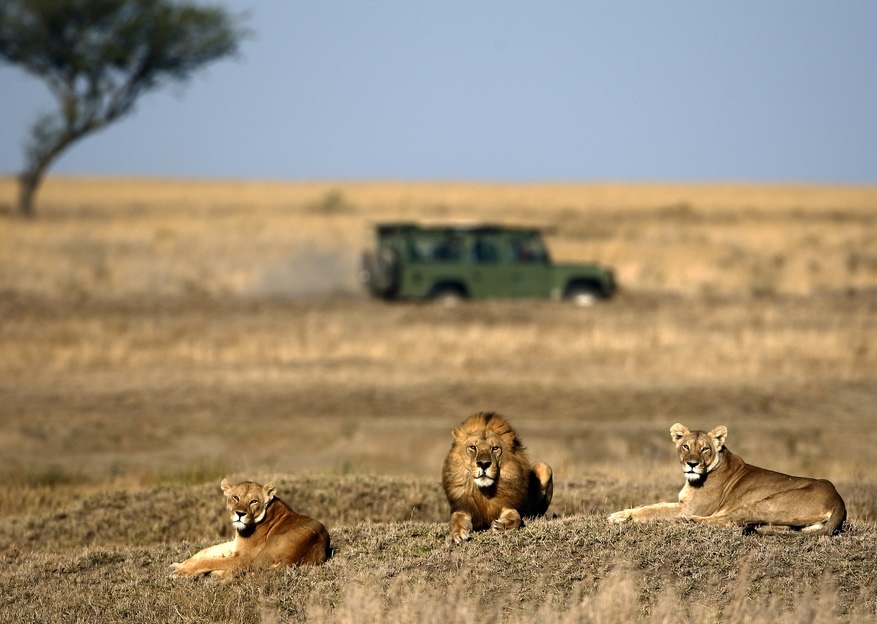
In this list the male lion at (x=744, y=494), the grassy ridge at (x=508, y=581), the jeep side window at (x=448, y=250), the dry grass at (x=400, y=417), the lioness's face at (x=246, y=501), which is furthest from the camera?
the jeep side window at (x=448, y=250)

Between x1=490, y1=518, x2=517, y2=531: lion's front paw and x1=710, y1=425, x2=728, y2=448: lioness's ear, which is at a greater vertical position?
x1=710, y1=425, x2=728, y2=448: lioness's ear

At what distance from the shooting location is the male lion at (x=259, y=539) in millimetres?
8117

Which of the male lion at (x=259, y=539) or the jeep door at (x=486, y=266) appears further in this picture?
the jeep door at (x=486, y=266)

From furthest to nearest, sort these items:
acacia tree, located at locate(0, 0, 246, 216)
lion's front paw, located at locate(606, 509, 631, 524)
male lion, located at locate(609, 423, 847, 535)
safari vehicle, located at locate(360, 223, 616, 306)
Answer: acacia tree, located at locate(0, 0, 246, 216) → safari vehicle, located at locate(360, 223, 616, 306) → lion's front paw, located at locate(606, 509, 631, 524) → male lion, located at locate(609, 423, 847, 535)

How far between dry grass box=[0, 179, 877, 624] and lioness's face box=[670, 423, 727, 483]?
15.2 inches

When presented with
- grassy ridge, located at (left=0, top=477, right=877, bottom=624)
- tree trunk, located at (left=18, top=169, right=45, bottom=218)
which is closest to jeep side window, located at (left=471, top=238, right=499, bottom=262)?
grassy ridge, located at (left=0, top=477, right=877, bottom=624)

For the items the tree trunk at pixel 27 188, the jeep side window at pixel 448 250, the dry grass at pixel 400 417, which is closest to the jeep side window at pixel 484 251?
the jeep side window at pixel 448 250

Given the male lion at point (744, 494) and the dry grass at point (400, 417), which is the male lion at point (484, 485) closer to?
the dry grass at point (400, 417)

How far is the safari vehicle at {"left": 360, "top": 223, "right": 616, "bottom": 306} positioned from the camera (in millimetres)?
28031

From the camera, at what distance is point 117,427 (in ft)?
56.3

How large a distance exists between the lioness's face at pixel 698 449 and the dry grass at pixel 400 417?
1.27 ft

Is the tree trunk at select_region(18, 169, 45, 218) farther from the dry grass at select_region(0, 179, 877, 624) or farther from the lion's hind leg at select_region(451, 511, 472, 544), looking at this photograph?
the lion's hind leg at select_region(451, 511, 472, 544)

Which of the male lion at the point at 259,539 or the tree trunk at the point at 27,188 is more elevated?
the tree trunk at the point at 27,188

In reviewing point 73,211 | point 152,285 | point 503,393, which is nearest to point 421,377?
point 503,393
